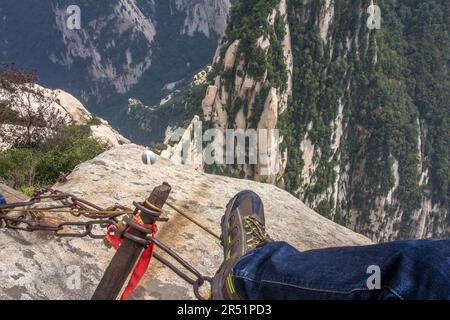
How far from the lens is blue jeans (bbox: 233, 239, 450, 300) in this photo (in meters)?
1.78

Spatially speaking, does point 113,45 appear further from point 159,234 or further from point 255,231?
point 255,231

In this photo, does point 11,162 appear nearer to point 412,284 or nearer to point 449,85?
point 412,284

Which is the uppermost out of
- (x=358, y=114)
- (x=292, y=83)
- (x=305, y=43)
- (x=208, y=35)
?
(x=208, y=35)

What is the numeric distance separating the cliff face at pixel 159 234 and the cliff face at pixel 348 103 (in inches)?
1590

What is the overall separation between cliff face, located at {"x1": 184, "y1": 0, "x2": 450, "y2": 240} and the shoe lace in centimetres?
4433

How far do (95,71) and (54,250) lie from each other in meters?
160

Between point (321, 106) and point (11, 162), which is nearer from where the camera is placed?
point (11, 162)

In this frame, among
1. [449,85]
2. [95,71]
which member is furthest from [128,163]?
[95,71]

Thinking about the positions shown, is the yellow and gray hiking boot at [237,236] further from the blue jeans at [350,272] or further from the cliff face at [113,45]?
the cliff face at [113,45]

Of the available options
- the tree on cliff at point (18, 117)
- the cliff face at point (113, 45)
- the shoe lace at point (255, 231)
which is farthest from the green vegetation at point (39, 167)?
the cliff face at point (113, 45)

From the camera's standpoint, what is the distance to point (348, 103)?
227ft

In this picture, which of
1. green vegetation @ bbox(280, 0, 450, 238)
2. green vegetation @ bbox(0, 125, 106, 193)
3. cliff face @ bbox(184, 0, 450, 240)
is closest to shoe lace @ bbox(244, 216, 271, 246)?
green vegetation @ bbox(0, 125, 106, 193)

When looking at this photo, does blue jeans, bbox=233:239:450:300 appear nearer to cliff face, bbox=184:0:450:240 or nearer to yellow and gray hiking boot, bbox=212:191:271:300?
yellow and gray hiking boot, bbox=212:191:271:300
